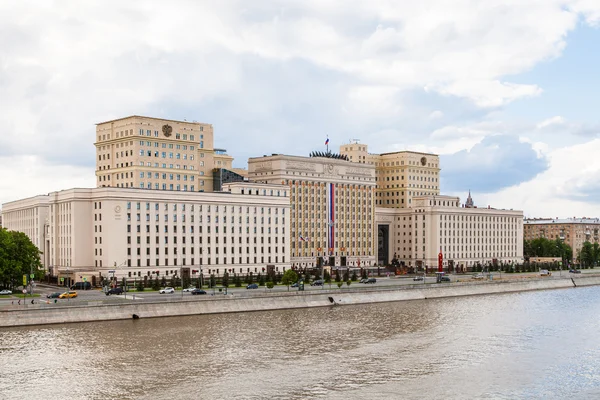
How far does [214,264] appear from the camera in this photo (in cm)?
14462

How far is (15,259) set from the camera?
11100 centimetres

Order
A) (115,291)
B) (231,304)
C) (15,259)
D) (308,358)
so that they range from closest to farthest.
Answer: (308,358)
(231,304)
(115,291)
(15,259)

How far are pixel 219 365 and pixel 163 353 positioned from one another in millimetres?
7398

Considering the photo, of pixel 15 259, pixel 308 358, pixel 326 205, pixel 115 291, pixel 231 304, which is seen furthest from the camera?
pixel 326 205

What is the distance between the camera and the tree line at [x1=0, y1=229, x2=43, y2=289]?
10850 centimetres

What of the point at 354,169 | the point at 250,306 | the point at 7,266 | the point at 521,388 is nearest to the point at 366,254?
the point at 354,169

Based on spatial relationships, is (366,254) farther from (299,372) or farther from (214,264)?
(299,372)

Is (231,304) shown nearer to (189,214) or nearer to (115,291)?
(115,291)

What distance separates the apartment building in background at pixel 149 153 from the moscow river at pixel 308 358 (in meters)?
57.7

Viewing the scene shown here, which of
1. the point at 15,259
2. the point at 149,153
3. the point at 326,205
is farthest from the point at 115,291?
the point at 326,205

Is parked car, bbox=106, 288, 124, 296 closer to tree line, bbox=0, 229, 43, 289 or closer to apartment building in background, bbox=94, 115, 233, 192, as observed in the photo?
tree line, bbox=0, 229, 43, 289

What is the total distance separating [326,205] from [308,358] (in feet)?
369

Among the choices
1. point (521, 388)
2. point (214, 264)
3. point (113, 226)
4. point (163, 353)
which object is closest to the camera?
point (521, 388)

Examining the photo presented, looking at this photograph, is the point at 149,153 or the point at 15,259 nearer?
the point at 15,259
